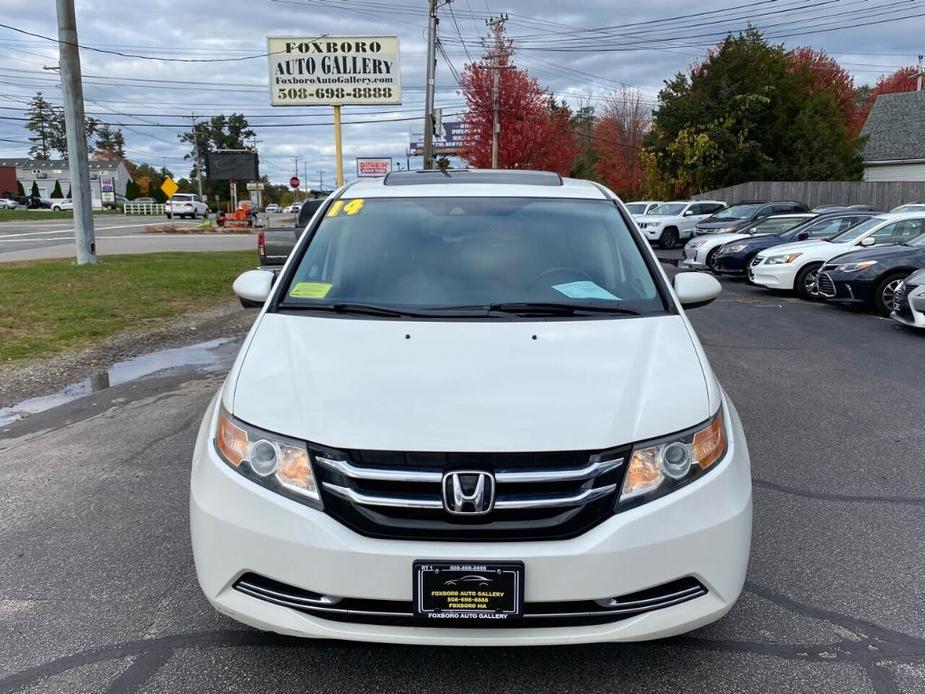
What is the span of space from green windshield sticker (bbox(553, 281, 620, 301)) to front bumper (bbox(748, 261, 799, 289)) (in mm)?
11196

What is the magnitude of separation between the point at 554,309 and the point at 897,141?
4638cm

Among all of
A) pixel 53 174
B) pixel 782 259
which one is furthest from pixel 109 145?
pixel 782 259

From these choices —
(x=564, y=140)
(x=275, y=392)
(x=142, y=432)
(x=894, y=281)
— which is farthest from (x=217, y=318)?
(x=564, y=140)

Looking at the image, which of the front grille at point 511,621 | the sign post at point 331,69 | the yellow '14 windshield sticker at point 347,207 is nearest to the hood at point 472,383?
the front grille at point 511,621

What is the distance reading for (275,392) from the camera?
2.69m

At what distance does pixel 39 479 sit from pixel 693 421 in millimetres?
4073

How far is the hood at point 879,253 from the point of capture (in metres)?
11.1

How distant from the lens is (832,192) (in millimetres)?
35406

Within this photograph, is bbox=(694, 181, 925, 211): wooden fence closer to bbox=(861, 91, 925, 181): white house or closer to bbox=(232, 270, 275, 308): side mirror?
bbox=(861, 91, 925, 181): white house

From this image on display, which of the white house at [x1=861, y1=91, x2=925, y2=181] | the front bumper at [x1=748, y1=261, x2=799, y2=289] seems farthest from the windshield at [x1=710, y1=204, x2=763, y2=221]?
the white house at [x1=861, y1=91, x2=925, y2=181]

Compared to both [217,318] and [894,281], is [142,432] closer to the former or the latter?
[217,318]

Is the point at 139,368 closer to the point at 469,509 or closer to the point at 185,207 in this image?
the point at 469,509

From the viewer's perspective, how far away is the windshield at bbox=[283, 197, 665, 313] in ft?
11.4

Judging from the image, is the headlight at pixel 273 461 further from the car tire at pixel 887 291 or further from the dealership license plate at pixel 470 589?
the car tire at pixel 887 291
